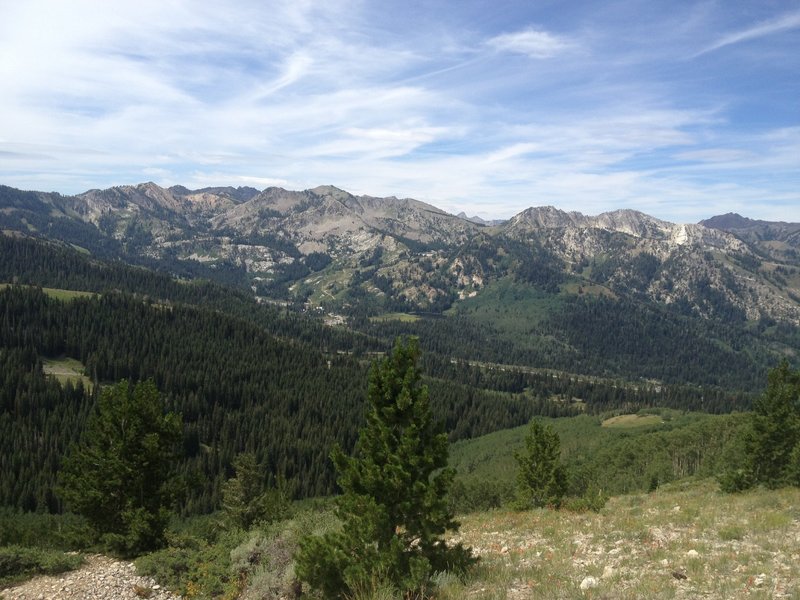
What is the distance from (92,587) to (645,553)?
23.8 m

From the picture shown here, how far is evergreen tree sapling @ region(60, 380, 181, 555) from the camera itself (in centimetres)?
3145

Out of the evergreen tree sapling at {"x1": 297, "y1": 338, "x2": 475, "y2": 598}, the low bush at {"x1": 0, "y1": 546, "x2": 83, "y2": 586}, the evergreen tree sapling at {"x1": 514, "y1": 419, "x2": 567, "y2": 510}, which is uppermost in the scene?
the evergreen tree sapling at {"x1": 297, "y1": 338, "x2": 475, "y2": 598}

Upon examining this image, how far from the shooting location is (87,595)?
2016 cm

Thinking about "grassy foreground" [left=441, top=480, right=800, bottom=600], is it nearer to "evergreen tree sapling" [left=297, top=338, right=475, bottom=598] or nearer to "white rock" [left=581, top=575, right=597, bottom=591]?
"white rock" [left=581, top=575, right=597, bottom=591]

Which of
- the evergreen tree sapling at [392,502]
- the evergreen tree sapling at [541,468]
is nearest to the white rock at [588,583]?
the evergreen tree sapling at [392,502]

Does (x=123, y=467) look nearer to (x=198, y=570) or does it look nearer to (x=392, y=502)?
(x=198, y=570)

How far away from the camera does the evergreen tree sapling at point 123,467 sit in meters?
31.5

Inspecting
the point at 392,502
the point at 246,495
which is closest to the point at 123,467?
the point at 392,502

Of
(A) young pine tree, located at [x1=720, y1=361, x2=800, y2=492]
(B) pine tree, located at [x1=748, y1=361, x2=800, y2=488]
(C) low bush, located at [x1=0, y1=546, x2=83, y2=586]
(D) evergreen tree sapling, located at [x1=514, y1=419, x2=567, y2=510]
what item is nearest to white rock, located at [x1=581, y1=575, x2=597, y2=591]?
(C) low bush, located at [x1=0, y1=546, x2=83, y2=586]

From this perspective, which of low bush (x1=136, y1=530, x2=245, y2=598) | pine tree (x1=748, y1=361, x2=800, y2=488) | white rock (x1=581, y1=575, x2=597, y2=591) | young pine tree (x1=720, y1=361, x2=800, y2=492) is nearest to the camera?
white rock (x1=581, y1=575, x2=597, y2=591)

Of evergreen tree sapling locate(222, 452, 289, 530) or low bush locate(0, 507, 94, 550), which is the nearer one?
low bush locate(0, 507, 94, 550)

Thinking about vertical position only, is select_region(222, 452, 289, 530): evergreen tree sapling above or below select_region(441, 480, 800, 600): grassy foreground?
below

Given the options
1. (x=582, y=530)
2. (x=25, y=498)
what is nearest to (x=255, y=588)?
(x=582, y=530)

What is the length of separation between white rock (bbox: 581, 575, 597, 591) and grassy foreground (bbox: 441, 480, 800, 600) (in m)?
0.07
